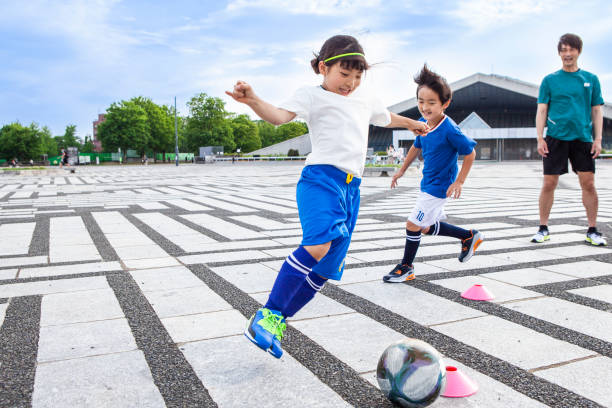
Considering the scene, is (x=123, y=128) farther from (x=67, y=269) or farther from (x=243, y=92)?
(x=243, y=92)

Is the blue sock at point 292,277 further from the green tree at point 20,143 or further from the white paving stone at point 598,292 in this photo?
the green tree at point 20,143

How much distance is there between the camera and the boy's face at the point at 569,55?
5094 millimetres

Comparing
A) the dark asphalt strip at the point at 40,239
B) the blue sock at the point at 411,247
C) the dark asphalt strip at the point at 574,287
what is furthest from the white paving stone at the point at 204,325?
the dark asphalt strip at the point at 40,239

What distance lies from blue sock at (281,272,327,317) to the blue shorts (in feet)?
0.14

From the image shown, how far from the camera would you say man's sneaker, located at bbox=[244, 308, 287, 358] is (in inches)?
85.7

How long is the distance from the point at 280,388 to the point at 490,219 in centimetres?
595

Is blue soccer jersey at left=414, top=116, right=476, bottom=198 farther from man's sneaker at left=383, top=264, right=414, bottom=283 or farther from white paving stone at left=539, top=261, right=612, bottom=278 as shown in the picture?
white paving stone at left=539, top=261, right=612, bottom=278

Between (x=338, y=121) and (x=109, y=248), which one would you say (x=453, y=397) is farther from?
(x=109, y=248)

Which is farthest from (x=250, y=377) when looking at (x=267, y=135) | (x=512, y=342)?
(x=267, y=135)

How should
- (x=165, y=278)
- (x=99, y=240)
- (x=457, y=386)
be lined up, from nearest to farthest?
1. (x=457, y=386)
2. (x=165, y=278)
3. (x=99, y=240)

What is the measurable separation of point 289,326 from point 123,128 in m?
71.4

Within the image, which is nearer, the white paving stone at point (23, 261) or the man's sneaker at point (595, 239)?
the white paving stone at point (23, 261)

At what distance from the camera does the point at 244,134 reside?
80.3 meters

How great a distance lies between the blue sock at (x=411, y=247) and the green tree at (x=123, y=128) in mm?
69721
